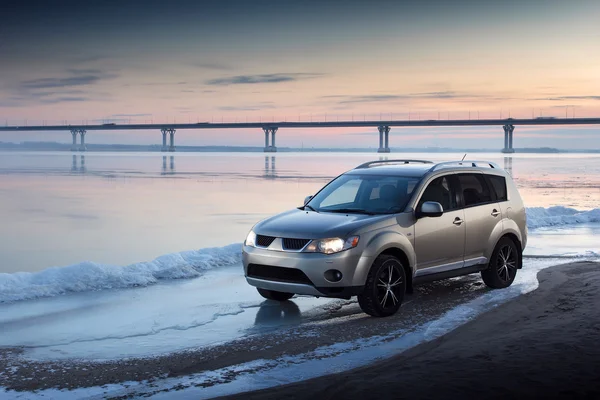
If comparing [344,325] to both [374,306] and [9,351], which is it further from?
[9,351]

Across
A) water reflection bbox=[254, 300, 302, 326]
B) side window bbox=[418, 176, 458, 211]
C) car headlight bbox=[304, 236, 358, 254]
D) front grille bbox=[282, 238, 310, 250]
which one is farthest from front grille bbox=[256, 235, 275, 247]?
side window bbox=[418, 176, 458, 211]

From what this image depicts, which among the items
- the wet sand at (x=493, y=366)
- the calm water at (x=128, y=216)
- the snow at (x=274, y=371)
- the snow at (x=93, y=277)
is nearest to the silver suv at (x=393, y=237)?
the snow at (x=274, y=371)

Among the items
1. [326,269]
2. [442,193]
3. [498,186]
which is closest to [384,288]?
[326,269]

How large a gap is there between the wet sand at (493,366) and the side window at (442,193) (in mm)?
1798

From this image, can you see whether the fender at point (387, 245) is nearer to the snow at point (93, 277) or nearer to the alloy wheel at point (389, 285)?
the alloy wheel at point (389, 285)

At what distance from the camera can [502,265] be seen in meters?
10.9

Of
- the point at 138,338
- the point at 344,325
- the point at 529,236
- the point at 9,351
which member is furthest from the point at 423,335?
the point at 529,236

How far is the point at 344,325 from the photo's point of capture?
8.47 metres

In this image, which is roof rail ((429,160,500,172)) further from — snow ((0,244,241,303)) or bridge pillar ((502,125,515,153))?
bridge pillar ((502,125,515,153))

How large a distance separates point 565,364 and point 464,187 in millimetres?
4529

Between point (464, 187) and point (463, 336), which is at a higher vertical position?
point (464, 187)

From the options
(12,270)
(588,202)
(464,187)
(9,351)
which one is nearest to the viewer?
(9,351)

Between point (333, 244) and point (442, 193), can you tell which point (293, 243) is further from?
point (442, 193)

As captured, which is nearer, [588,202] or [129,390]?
[129,390]
